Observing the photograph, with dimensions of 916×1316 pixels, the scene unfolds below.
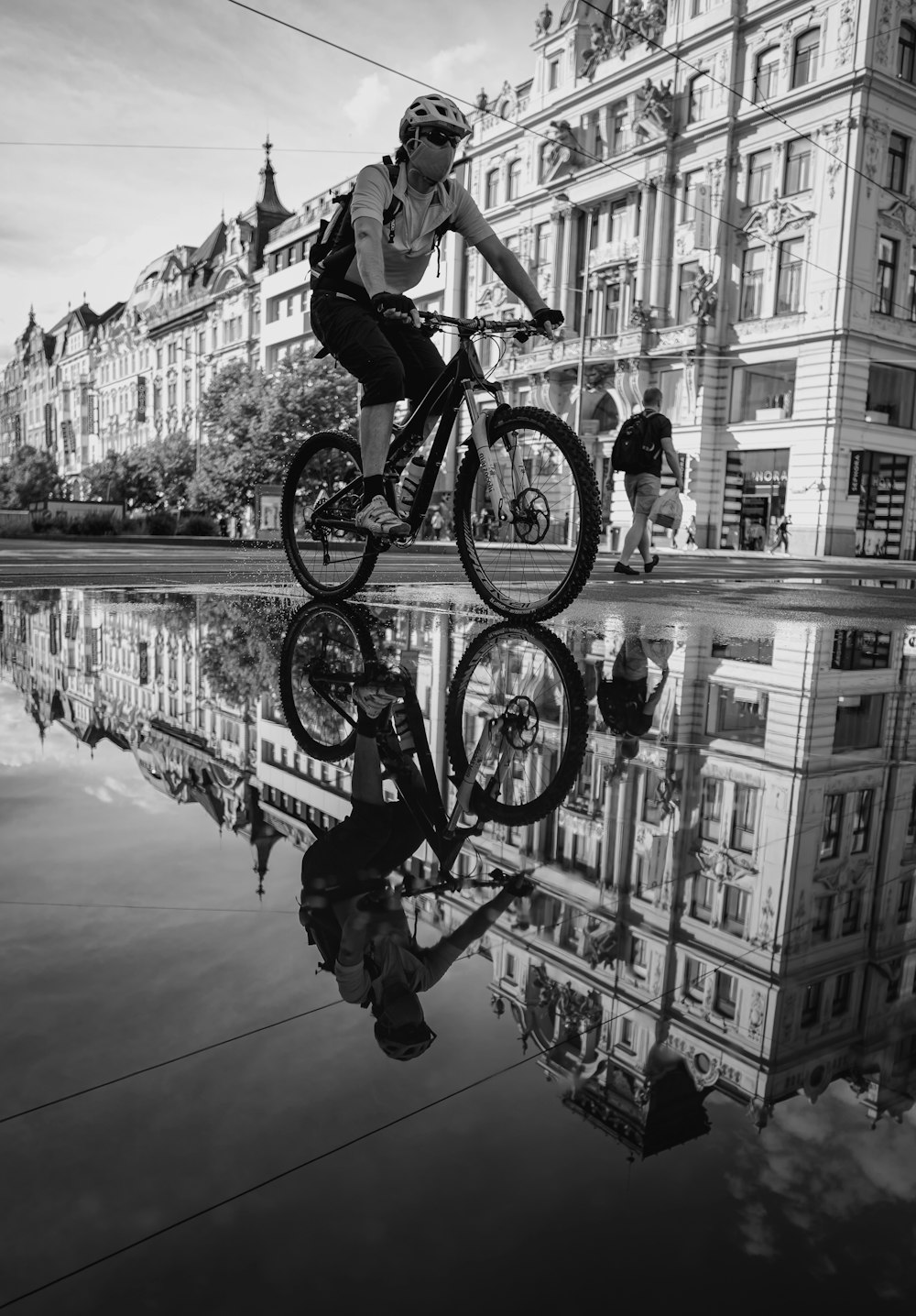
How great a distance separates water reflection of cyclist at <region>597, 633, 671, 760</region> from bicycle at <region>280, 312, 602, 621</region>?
42 centimetres

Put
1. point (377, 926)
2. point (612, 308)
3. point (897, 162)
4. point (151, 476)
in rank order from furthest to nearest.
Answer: point (151, 476)
point (612, 308)
point (897, 162)
point (377, 926)

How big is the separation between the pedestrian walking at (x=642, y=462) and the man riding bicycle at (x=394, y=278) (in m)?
6.26

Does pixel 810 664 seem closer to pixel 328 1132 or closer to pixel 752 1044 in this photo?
pixel 752 1044

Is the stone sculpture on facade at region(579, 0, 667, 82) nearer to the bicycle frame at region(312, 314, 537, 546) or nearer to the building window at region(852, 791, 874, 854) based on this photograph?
the bicycle frame at region(312, 314, 537, 546)

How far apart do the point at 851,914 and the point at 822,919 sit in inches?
2.3

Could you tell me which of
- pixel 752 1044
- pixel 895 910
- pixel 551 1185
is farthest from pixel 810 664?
pixel 551 1185

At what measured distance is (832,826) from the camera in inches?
64.2

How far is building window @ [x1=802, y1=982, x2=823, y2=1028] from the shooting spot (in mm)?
947

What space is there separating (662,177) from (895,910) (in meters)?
38.3

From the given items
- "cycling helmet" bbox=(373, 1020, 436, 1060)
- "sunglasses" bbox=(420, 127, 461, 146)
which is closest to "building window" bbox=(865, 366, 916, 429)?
"sunglasses" bbox=(420, 127, 461, 146)

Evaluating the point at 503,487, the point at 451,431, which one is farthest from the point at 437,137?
the point at 503,487

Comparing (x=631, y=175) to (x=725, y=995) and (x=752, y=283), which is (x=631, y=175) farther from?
(x=725, y=995)

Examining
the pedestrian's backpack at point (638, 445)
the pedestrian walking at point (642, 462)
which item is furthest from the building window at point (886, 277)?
the pedestrian's backpack at point (638, 445)

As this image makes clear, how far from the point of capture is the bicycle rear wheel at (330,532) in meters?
4.71
